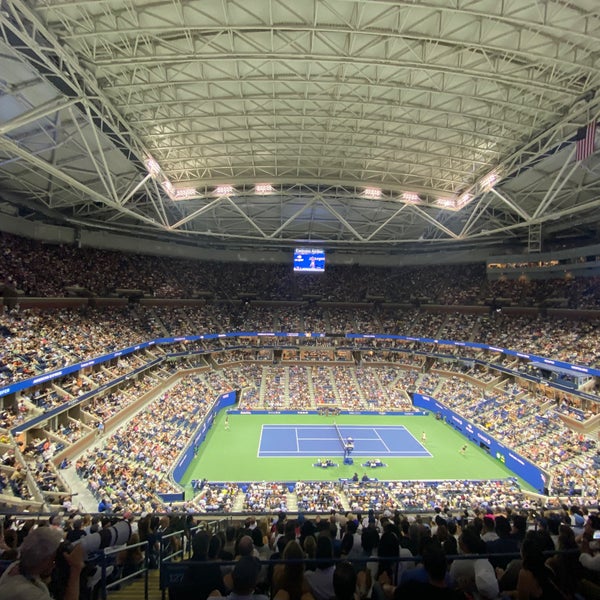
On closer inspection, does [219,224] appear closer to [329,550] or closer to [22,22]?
[22,22]

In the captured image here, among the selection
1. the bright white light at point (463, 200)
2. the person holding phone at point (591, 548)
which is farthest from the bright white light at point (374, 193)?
the person holding phone at point (591, 548)

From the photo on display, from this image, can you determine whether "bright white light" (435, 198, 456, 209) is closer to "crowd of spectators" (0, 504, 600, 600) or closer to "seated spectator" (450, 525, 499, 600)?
"crowd of spectators" (0, 504, 600, 600)

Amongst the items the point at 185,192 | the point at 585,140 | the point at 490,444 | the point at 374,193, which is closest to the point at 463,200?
the point at 374,193

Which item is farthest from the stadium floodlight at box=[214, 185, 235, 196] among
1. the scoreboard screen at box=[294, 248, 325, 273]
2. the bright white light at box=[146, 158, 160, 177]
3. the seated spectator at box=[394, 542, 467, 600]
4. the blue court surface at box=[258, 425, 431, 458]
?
the seated spectator at box=[394, 542, 467, 600]

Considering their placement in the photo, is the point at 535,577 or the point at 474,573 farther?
the point at 474,573

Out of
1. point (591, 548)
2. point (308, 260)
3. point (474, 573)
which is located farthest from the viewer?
point (308, 260)

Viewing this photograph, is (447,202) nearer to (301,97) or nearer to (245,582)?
(301,97)

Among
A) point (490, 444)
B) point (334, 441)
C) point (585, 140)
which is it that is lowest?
point (334, 441)
